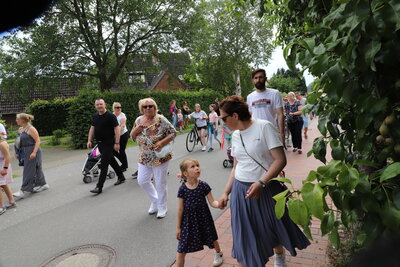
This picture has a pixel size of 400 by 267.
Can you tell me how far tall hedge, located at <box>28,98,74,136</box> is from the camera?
21.3 m

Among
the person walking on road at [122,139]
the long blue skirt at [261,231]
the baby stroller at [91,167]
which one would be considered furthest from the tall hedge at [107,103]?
the long blue skirt at [261,231]

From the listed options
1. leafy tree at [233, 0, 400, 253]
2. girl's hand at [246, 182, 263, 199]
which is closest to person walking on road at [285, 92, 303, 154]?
girl's hand at [246, 182, 263, 199]

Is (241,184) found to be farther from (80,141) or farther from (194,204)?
(80,141)

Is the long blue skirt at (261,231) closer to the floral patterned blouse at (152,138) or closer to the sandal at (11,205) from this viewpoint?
the floral patterned blouse at (152,138)

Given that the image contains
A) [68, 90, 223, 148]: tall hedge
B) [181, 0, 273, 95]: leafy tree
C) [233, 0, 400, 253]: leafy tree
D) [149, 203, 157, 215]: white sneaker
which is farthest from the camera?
[181, 0, 273, 95]: leafy tree

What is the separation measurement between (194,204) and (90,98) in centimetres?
1238

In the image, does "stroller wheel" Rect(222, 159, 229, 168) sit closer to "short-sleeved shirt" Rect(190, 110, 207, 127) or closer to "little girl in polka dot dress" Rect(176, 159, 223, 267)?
"short-sleeved shirt" Rect(190, 110, 207, 127)

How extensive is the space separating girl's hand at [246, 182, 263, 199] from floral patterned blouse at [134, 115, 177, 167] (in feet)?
8.30

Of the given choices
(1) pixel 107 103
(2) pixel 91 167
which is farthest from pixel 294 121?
(1) pixel 107 103

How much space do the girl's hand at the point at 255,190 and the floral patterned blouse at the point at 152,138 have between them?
8.30 ft

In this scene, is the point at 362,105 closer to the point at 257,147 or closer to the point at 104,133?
the point at 257,147

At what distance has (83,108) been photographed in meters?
13.9

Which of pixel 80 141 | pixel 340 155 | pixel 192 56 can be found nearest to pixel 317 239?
pixel 340 155

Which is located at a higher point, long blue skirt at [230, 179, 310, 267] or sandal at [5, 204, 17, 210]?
long blue skirt at [230, 179, 310, 267]
